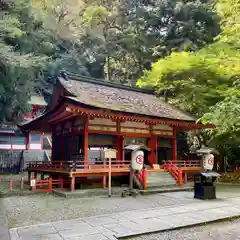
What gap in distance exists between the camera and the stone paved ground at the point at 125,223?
5.46 meters

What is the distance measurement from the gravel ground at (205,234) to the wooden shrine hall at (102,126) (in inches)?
261

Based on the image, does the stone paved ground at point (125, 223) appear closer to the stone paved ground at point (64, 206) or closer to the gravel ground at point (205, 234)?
the gravel ground at point (205, 234)

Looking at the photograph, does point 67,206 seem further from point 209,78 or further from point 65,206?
point 209,78

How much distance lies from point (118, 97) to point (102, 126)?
2.96 m

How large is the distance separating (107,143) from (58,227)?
28.7 feet

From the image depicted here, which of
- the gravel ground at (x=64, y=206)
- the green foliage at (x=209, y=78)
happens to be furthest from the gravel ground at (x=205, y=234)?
the green foliage at (x=209, y=78)

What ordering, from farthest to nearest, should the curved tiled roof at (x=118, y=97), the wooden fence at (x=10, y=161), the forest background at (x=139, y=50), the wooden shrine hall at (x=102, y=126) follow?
1. the wooden fence at (x=10, y=161)
2. the forest background at (x=139, y=50)
3. the curved tiled roof at (x=118, y=97)
4. the wooden shrine hall at (x=102, y=126)

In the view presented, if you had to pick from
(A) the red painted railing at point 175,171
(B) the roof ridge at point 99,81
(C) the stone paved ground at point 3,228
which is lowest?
(C) the stone paved ground at point 3,228

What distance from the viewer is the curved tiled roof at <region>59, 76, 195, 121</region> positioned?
46.2ft

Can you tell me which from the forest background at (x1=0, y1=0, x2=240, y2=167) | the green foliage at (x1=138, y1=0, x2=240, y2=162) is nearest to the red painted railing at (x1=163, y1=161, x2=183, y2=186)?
the forest background at (x1=0, y1=0, x2=240, y2=167)

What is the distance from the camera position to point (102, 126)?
1401cm

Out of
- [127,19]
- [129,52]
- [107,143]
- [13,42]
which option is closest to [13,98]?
[13,42]

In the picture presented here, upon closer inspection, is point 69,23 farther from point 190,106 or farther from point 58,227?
point 58,227

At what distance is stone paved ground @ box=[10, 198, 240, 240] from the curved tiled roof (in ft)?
20.8
